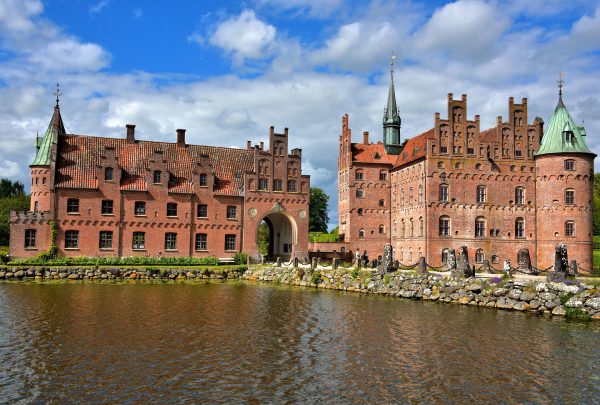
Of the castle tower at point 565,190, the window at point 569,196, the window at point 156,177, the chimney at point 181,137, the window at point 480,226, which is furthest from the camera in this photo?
the chimney at point 181,137

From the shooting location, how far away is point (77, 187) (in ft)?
151

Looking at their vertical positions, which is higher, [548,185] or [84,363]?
[548,185]

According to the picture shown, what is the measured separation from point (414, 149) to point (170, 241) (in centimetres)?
2414

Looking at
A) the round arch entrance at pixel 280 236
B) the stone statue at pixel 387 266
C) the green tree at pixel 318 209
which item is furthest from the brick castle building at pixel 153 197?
the green tree at pixel 318 209

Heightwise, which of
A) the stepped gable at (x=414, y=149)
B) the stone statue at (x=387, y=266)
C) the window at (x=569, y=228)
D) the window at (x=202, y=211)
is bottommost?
Result: the stone statue at (x=387, y=266)

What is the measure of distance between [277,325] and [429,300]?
11723 mm

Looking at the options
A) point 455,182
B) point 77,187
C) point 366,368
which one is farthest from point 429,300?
point 77,187

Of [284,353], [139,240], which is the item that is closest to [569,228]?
[139,240]

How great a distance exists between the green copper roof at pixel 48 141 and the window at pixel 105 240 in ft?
23.4

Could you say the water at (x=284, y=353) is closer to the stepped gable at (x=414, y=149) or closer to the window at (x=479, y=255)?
the window at (x=479, y=255)

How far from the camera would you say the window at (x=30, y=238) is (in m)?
44.4

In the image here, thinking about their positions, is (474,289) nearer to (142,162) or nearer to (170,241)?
(170,241)

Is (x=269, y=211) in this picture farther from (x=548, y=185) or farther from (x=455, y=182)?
(x=548, y=185)

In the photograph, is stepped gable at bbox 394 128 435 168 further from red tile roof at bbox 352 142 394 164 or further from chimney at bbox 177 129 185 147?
chimney at bbox 177 129 185 147
